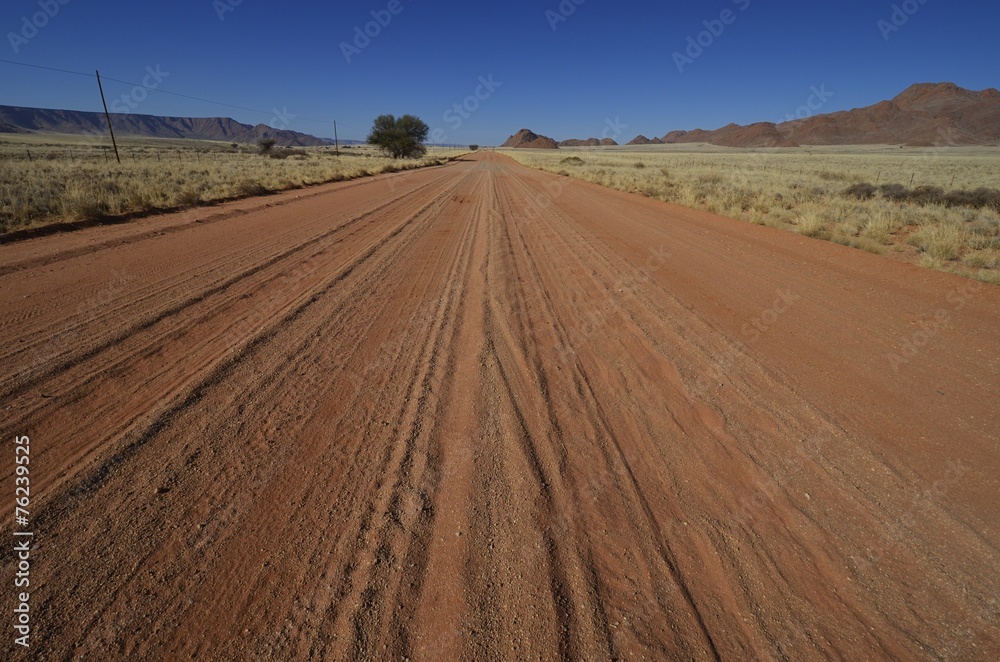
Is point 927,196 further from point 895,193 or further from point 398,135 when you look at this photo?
point 398,135

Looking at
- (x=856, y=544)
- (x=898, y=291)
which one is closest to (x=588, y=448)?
(x=856, y=544)

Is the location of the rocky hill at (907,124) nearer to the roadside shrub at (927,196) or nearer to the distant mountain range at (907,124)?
the distant mountain range at (907,124)

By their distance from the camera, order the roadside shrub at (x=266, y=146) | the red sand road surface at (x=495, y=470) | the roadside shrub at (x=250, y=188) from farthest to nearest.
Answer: the roadside shrub at (x=266, y=146) < the roadside shrub at (x=250, y=188) < the red sand road surface at (x=495, y=470)

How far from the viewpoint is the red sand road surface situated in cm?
212

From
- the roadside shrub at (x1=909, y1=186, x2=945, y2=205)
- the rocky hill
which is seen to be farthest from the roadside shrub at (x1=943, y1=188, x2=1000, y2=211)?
the rocky hill

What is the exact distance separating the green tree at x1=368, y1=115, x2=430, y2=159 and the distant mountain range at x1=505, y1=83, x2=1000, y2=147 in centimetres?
12458

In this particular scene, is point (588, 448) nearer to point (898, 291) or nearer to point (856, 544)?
point (856, 544)

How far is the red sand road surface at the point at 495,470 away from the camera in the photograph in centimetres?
212

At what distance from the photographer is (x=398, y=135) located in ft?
228

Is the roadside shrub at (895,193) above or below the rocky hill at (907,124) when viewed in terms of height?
below

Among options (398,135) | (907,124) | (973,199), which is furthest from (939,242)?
(907,124)

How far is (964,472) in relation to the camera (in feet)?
10.8

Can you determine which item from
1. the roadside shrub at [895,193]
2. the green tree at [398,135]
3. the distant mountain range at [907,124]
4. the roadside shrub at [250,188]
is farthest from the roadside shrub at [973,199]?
Result: the distant mountain range at [907,124]

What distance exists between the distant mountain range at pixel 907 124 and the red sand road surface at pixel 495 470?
5991 inches
